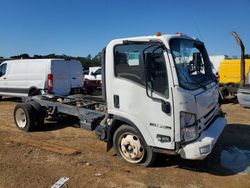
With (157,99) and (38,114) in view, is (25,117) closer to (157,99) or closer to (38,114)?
(38,114)

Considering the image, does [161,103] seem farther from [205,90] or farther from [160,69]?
[205,90]

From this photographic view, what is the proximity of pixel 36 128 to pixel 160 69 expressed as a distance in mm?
4822

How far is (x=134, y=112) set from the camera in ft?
18.2

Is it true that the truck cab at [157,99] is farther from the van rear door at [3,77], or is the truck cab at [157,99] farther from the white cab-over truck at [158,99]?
the van rear door at [3,77]

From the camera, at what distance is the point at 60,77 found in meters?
13.9

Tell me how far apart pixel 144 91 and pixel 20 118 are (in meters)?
4.79

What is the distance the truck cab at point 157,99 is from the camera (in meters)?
5.09

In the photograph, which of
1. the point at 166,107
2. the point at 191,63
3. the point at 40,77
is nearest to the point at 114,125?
the point at 166,107

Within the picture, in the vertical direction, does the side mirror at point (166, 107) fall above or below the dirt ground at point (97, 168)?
above

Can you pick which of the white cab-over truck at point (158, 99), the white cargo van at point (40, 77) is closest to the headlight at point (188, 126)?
the white cab-over truck at point (158, 99)

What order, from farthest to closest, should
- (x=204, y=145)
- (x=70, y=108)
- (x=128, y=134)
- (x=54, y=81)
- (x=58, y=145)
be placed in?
1. (x=54, y=81)
2. (x=70, y=108)
3. (x=58, y=145)
4. (x=128, y=134)
5. (x=204, y=145)

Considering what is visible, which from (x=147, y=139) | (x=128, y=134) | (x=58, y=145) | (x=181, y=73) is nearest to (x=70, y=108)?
(x=58, y=145)

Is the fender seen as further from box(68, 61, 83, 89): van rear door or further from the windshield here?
box(68, 61, 83, 89): van rear door

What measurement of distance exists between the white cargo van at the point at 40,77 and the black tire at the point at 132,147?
8.12 metres
